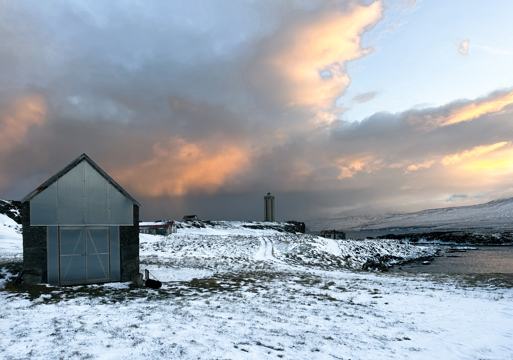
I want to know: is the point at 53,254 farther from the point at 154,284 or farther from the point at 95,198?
the point at 154,284

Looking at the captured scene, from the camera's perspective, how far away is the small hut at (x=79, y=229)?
1647 centimetres

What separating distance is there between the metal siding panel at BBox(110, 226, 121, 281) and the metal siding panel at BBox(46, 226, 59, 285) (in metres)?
2.90

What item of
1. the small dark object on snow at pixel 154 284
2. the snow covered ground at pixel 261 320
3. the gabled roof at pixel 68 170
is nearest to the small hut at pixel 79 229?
the gabled roof at pixel 68 170

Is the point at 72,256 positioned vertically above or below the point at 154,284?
above

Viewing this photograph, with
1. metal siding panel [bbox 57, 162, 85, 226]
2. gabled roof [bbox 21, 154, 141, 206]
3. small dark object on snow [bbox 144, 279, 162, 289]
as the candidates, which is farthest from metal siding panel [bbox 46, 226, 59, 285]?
small dark object on snow [bbox 144, 279, 162, 289]

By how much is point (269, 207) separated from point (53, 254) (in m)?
138

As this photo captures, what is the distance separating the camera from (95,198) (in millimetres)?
17984

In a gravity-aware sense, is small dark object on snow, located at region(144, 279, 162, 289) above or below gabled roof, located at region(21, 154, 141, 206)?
below

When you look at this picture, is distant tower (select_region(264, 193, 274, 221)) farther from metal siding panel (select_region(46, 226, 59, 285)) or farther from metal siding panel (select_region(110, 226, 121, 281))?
metal siding panel (select_region(46, 226, 59, 285))

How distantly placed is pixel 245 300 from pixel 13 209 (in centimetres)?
6585

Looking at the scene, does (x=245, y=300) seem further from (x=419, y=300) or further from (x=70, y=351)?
(x=419, y=300)

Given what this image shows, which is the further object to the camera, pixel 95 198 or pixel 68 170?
pixel 95 198

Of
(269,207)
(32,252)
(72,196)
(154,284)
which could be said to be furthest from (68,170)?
(269,207)

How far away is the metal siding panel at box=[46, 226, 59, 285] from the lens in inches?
658
